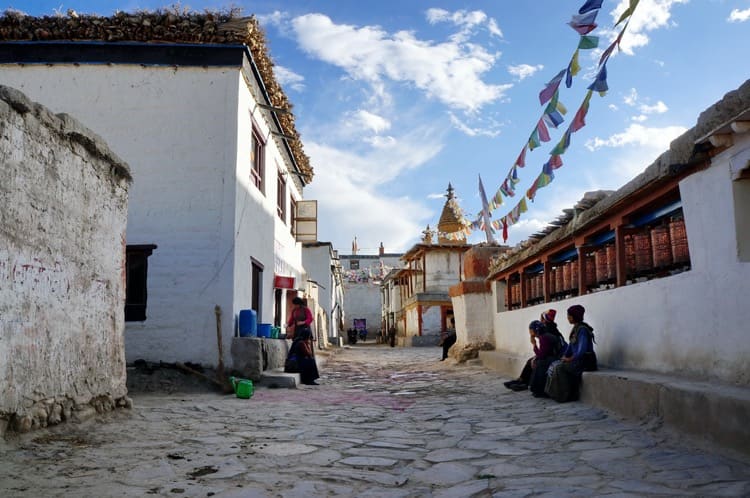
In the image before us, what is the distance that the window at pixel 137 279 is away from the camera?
956cm

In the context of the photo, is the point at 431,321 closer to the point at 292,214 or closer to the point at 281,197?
the point at 292,214

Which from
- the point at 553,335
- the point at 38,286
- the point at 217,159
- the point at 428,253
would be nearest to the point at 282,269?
the point at 217,159

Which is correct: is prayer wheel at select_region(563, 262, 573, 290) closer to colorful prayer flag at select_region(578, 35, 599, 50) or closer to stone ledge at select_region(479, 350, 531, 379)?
stone ledge at select_region(479, 350, 531, 379)

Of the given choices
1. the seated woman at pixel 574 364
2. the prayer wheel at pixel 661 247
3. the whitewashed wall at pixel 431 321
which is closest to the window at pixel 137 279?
the seated woman at pixel 574 364

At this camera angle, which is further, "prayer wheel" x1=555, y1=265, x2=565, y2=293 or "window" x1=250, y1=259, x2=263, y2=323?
"window" x1=250, y1=259, x2=263, y2=323

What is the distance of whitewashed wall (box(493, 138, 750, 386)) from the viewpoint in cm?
459

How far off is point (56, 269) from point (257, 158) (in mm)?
7185

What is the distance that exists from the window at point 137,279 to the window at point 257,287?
2.10m

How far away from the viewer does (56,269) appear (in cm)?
493

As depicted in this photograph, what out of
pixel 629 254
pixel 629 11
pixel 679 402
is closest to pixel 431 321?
pixel 629 254

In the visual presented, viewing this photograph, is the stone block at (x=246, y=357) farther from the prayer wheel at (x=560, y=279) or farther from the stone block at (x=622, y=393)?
the stone block at (x=622, y=393)

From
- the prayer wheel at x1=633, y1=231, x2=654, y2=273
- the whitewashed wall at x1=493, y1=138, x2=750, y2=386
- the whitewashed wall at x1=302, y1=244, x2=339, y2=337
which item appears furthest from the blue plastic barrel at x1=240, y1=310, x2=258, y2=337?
the whitewashed wall at x1=302, y1=244, x2=339, y2=337

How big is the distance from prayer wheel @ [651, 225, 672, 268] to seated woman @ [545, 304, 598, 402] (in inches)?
43.7

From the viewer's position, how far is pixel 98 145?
563cm
